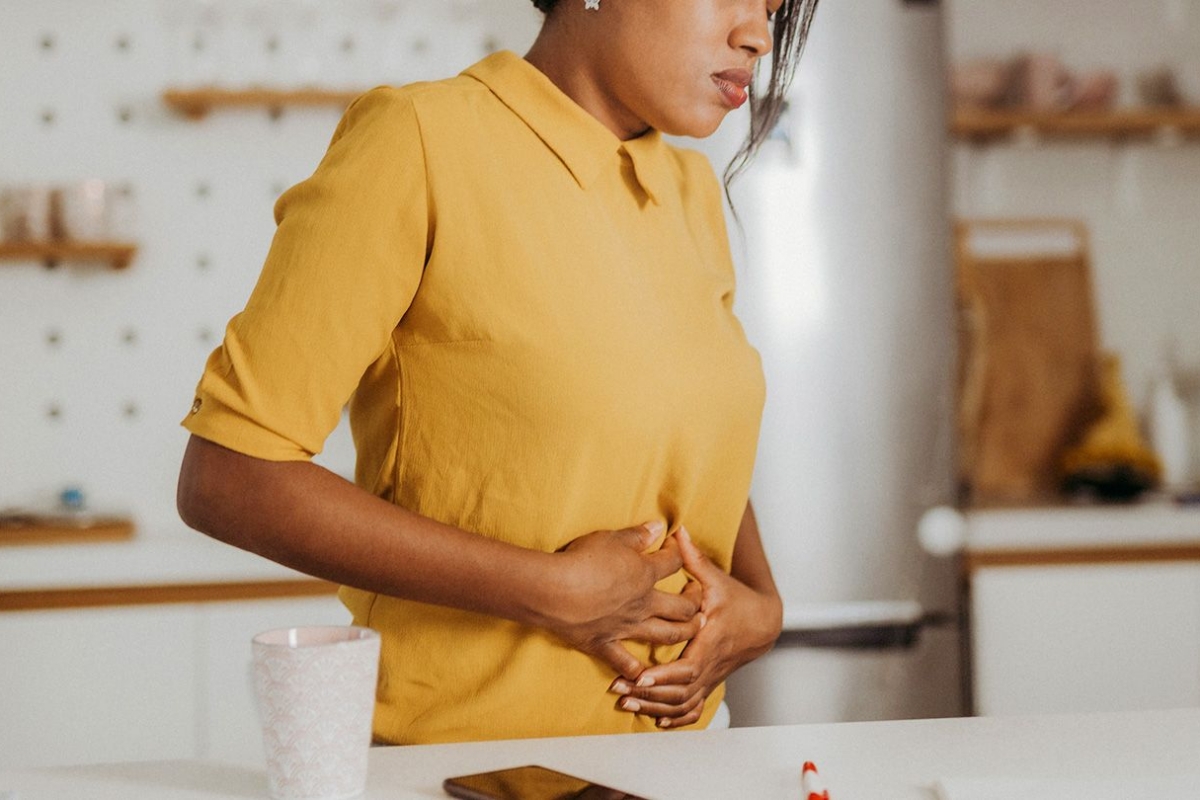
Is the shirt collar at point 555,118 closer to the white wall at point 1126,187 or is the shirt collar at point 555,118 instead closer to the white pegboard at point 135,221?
the white wall at point 1126,187

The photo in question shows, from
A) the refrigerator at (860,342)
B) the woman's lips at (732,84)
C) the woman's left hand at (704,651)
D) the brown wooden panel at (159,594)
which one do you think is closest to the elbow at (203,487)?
the woman's left hand at (704,651)

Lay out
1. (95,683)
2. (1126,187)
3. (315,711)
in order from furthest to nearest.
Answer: (1126,187), (95,683), (315,711)

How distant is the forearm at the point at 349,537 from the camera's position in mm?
705

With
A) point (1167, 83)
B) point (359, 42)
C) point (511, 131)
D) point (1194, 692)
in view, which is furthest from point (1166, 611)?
point (359, 42)

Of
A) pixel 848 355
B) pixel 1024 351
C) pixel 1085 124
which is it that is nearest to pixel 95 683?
pixel 848 355

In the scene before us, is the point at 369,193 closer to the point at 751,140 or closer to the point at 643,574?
the point at 643,574

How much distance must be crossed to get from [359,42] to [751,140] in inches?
67.3

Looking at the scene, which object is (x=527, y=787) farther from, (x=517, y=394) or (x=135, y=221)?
(x=135, y=221)

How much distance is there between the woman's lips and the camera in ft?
2.85

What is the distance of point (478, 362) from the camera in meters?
0.77

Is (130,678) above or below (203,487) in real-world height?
below

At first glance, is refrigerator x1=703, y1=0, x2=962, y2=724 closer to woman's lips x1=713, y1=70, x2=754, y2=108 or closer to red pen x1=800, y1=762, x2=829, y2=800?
woman's lips x1=713, y1=70, x2=754, y2=108

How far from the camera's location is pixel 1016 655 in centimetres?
203

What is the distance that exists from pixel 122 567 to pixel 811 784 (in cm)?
175
